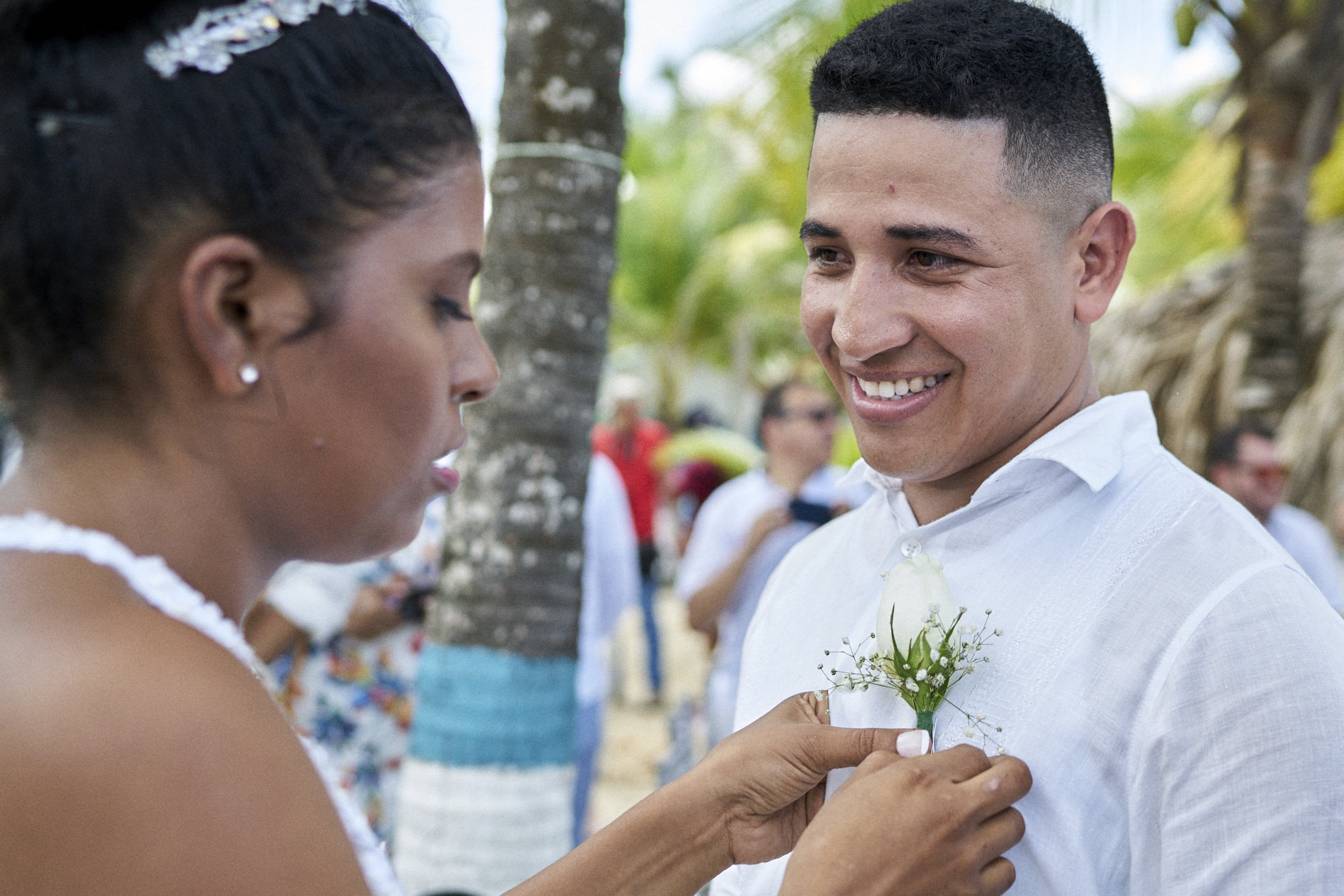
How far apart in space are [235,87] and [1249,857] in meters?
1.51

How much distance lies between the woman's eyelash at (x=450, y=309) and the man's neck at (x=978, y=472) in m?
0.98

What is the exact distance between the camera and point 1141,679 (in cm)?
150

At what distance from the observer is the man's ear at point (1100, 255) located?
1.84m

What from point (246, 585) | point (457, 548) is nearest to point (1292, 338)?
point (457, 548)

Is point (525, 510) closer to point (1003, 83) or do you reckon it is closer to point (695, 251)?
point (1003, 83)

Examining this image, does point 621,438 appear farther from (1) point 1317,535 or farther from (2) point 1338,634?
(2) point 1338,634

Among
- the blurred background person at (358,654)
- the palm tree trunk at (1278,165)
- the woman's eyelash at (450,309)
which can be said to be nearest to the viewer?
the woman's eyelash at (450,309)

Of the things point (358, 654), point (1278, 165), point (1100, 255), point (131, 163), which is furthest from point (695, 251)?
point (131, 163)

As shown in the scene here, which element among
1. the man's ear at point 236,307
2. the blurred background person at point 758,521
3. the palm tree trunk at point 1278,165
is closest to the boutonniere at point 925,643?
the man's ear at point 236,307

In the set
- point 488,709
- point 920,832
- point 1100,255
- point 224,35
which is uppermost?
point 224,35

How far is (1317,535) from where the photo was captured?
5957mm

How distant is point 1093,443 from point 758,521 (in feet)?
11.8

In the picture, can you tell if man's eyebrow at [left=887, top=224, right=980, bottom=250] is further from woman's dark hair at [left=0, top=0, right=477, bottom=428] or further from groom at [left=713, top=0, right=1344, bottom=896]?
woman's dark hair at [left=0, top=0, right=477, bottom=428]

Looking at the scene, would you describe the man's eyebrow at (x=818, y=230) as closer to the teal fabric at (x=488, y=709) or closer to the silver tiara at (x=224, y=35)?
the silver tiara at (x=224, y=35)
